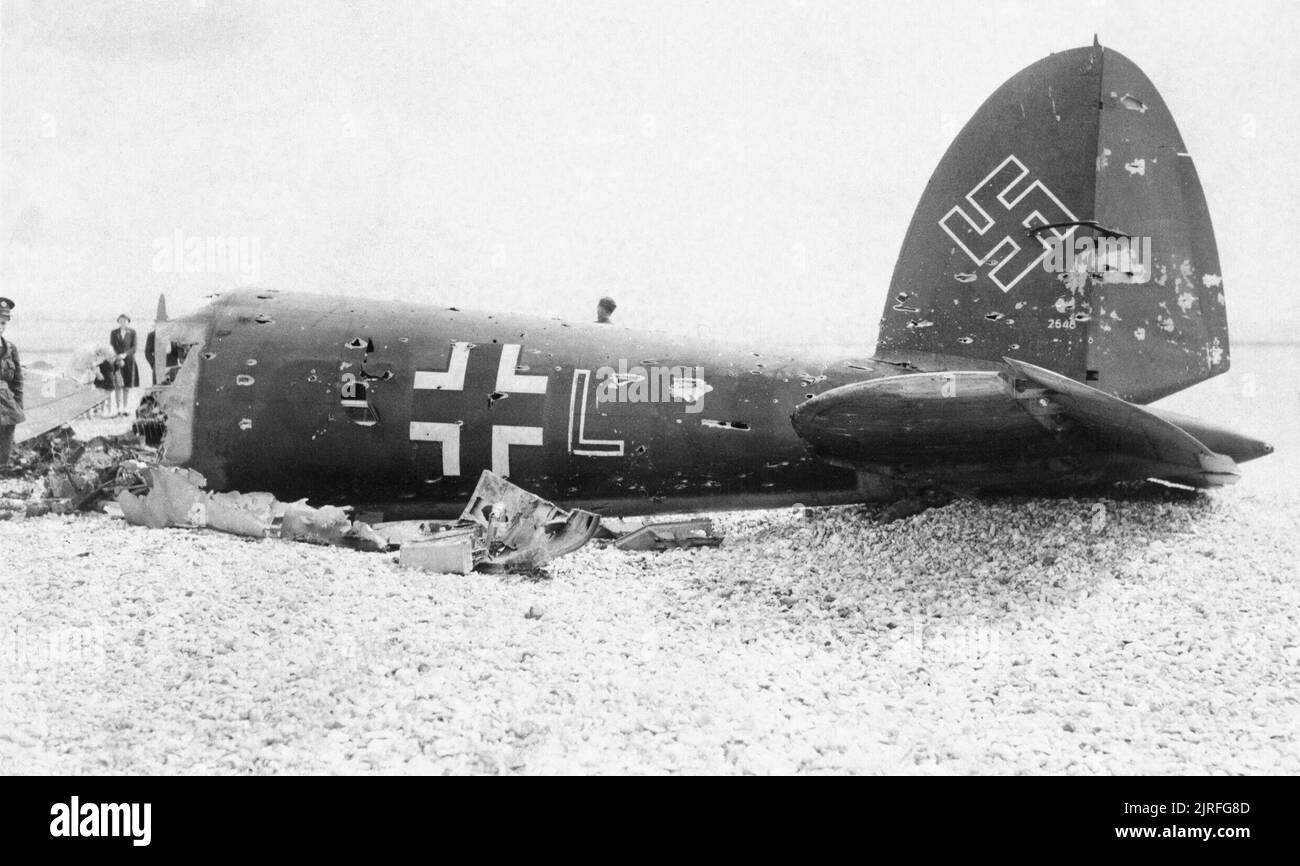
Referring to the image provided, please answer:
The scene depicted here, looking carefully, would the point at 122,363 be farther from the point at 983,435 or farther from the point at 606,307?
the point at 983,435

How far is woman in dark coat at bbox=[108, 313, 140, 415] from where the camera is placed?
633 centimetres

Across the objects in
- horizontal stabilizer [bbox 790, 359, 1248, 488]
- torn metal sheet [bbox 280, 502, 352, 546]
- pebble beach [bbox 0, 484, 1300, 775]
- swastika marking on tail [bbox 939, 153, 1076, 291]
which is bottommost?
pebble beach [bbox 0, 484, 1300, 775]

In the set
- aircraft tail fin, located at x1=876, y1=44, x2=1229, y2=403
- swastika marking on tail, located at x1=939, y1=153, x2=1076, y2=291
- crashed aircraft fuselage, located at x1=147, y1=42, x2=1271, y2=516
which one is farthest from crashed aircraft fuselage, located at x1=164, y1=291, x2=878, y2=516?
swastika marking on tail, located at x1=939, y1=153, x2=1076, y2=291

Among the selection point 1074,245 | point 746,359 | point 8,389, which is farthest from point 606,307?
point 8,389

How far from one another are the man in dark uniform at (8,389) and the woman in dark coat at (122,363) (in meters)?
0.61

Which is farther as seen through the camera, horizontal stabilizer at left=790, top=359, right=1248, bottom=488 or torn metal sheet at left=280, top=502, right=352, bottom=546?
torn metal sheet at left=280, top=502, right=352, bottom=546

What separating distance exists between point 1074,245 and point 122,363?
6.58m

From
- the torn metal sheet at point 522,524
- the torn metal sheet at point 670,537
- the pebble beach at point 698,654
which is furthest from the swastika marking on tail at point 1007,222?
the torn metal sheet at point 522,524

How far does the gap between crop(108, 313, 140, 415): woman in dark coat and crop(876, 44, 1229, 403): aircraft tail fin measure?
547 centimetres

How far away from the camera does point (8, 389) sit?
6.11 metres

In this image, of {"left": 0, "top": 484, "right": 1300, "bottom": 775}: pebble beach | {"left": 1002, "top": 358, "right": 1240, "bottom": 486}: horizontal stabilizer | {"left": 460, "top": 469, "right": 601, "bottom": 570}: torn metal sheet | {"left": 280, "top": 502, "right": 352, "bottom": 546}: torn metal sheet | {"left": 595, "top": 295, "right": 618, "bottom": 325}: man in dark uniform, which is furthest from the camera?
{"left": 595, "top": 295, "right": 618, "bottom": 325}: man in dark uniform

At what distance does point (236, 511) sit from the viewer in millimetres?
4320

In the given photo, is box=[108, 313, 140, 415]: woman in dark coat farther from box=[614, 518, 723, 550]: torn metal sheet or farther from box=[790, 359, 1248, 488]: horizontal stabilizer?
box=[790, 359, 1248, 488]: horizontal stabilizer
